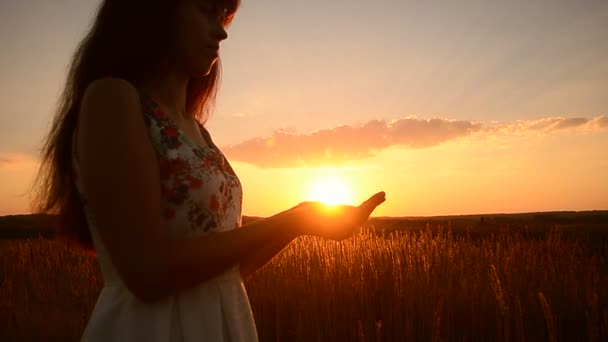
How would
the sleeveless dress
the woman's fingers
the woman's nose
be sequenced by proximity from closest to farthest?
the sleeveless dress
the woman's fingers
the woman's nose

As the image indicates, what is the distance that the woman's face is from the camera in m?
1.28

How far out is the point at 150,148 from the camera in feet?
3.24

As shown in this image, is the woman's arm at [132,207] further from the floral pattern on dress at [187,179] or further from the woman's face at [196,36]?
the woman's face at [196,36]

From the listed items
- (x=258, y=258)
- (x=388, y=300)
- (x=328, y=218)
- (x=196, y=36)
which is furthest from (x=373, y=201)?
(x=388, y=300)

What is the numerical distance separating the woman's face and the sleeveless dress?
18 cm

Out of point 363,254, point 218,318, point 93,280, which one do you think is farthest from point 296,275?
point 218,318

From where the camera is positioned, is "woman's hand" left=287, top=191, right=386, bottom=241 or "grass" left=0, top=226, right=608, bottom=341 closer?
"woman's hand" left=287, top=191, right=386, bottom=241

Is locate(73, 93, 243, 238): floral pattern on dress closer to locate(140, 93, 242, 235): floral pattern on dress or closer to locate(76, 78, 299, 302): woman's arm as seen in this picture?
locate(140, 93, 242, 235): floral pattern on dress

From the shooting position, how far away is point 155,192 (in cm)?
96

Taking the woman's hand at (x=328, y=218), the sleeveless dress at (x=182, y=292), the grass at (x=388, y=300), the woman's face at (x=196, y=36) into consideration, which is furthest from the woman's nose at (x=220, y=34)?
the grass at (x=388, y=300)

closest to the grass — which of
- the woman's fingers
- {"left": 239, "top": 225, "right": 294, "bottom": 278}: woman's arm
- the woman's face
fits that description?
{"left": 239, "top": 225, "right": 294, "bottom": 278}: woman's arm

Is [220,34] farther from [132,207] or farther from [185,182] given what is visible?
[132,207]

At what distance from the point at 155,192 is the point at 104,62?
0.50 metres

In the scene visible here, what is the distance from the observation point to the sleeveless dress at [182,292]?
1.08 metres
